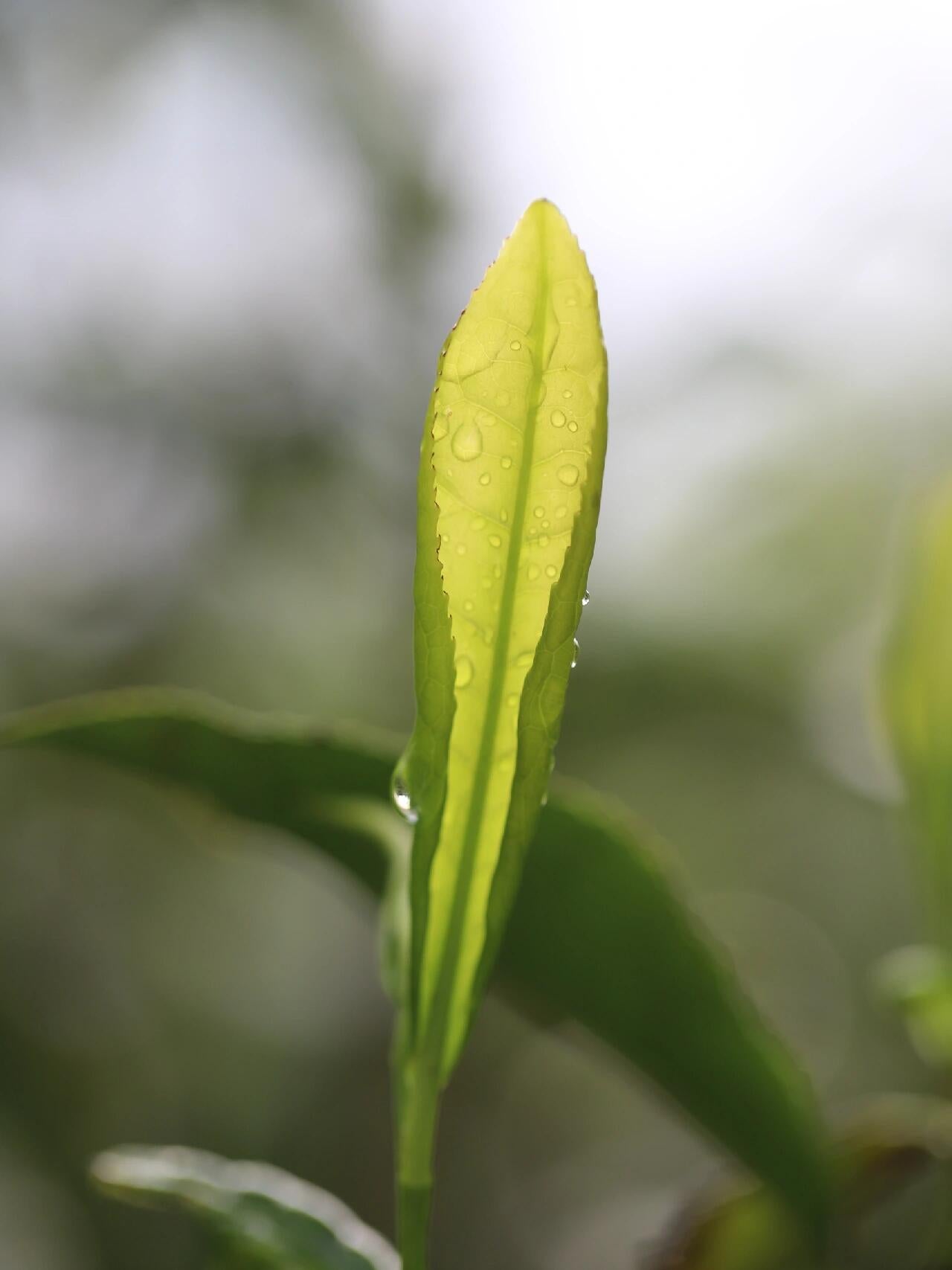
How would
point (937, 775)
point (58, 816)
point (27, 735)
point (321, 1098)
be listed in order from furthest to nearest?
point (321, 1098), point (58, 816), point (937, 775), point (27, 735)

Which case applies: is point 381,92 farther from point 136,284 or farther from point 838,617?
point 838,617

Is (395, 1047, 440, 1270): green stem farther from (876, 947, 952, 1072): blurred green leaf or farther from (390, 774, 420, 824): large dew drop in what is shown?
(876, 947, 952, 1072): blurred green leaf

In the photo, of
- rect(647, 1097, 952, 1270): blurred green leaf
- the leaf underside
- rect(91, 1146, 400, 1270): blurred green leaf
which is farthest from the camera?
rect(647, 1097, 952, 1270): blurred green leaf

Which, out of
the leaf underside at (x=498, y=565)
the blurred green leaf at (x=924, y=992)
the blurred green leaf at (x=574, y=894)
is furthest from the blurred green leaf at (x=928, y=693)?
the leaf underside at (x=498, y=565)

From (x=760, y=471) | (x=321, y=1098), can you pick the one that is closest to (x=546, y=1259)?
(x=321, y=1098)

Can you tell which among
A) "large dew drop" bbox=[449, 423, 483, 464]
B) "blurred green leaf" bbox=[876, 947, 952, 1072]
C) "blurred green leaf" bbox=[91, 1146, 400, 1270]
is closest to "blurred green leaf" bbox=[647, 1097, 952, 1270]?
"blurred green leaf" bbox=[876, 947, 952, 1072]
